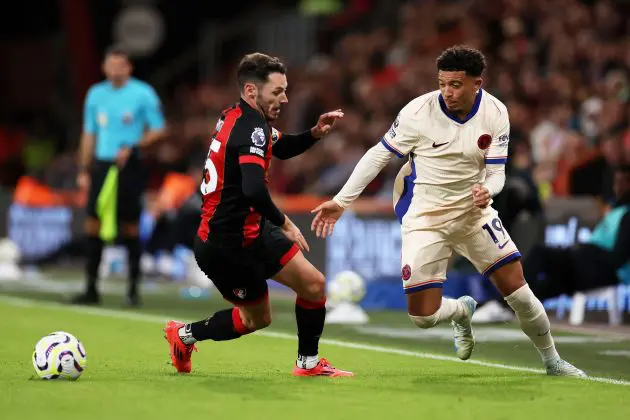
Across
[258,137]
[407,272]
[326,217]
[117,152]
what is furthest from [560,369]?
[117,152]

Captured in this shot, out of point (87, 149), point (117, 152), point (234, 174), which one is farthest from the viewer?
point (87, 149)

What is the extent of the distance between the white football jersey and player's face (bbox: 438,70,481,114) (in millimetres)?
103

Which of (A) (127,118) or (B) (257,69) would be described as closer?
(B) (257,69)

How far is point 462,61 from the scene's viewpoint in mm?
7449

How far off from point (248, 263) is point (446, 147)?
138cm

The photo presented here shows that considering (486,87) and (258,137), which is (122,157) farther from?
(486,87)

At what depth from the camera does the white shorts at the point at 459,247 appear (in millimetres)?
7633

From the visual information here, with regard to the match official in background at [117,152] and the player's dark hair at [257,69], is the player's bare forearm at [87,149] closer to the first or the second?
the match official in background at [117,152]

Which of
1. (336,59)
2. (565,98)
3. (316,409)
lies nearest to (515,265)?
(316,409)

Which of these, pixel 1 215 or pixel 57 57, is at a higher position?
pixel 57 57

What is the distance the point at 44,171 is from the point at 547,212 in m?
14.6

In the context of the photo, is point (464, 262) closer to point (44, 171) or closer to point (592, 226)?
point (592, 226)

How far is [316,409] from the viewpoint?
6.15 m

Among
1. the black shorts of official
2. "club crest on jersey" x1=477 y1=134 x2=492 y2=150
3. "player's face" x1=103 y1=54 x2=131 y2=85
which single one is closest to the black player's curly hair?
"club crest on jersey" x1=477 y1=134 x2=492 y2=150
